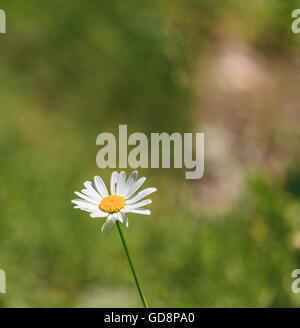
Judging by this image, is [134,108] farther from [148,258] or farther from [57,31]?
[148,258]

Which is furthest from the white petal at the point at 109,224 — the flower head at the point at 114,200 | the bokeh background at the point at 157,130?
the bokeh background at the point at 157,130

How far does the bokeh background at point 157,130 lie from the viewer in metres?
1.02

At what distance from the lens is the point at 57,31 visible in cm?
162

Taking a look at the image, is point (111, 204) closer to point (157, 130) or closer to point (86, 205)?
point (86, 205)

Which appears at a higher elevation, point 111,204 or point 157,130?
point 157,130

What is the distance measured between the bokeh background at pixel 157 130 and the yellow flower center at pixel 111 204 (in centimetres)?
50

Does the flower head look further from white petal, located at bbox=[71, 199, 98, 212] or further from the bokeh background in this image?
the bokeh background

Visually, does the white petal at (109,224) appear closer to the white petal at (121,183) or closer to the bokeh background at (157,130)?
the white petal at (121,183)

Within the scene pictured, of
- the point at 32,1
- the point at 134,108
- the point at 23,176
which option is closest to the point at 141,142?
the point at 134,108

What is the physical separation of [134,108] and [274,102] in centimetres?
36

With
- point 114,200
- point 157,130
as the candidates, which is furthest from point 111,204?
point 157,130

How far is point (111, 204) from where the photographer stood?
457mm

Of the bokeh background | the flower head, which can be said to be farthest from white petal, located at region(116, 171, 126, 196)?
the bokeh background

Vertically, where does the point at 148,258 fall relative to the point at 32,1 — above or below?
below
